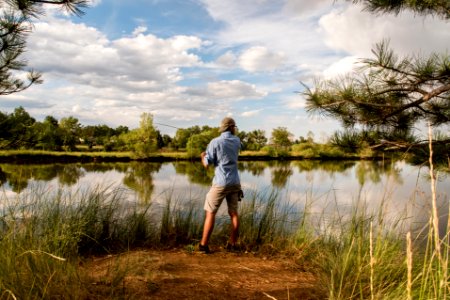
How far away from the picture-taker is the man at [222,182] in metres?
4.48

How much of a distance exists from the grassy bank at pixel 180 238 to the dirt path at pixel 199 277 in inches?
5.1

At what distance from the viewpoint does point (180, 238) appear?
512cm

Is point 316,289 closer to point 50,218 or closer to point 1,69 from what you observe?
point 50,218

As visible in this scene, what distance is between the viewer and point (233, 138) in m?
4.61

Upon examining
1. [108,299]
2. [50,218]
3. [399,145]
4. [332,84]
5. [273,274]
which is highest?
[332,84]

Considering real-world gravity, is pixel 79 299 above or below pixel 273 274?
above

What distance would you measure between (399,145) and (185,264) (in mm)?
2666

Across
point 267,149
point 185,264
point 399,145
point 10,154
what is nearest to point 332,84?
point 399,145

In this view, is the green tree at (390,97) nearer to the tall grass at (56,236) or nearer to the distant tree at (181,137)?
the tall grass at (56,236)

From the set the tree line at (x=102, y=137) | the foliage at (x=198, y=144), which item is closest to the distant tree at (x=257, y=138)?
the tree line at (x=102, y=137)

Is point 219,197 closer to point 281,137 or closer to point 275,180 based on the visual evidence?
point 275,180

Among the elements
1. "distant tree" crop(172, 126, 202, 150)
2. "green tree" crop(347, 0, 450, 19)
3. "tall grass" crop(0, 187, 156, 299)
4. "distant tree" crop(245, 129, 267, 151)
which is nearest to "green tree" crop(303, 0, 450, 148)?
"green tree" crop(347, 0, 450, 19)

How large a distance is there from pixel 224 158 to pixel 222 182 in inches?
11.9

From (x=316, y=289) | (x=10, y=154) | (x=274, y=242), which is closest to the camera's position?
(x=316, y=289)
